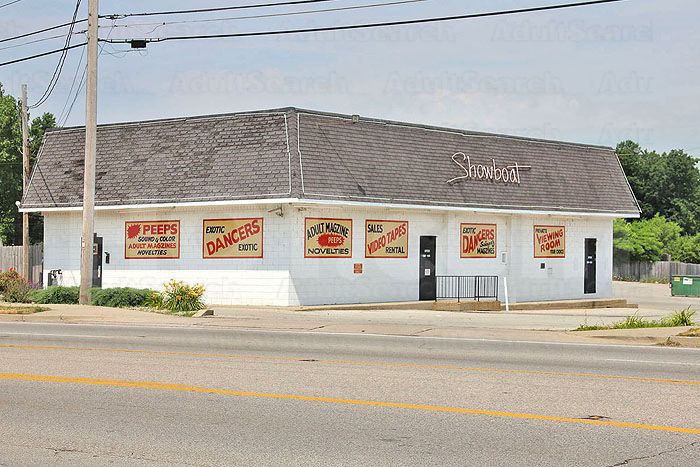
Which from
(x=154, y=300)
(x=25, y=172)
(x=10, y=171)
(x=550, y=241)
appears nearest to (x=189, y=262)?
(x=154, y=300)

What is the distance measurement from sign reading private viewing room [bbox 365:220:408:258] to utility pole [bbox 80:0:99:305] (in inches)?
364

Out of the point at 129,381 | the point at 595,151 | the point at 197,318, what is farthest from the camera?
the point at 595,151

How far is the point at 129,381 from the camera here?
13297mm

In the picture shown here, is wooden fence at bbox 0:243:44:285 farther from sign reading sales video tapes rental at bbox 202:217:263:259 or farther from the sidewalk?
the sidewalk

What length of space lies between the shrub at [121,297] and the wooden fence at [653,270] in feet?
133

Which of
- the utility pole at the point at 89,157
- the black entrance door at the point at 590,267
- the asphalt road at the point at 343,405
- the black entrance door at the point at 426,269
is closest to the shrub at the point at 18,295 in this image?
the utility pole at the point at 89,157

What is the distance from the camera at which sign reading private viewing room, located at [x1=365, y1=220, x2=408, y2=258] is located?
32.8 metres

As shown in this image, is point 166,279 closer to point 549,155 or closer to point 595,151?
point 549,155

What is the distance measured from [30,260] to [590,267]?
76.6 ft

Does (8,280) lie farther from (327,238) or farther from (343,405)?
(343,405)

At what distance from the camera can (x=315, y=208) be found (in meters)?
31.2

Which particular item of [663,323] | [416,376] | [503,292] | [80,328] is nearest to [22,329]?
[80,328]

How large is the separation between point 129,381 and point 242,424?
3540 mm

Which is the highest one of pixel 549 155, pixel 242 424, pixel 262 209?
pixel 549 155
